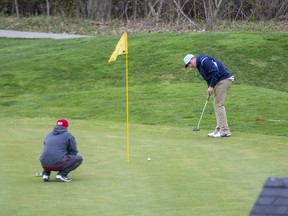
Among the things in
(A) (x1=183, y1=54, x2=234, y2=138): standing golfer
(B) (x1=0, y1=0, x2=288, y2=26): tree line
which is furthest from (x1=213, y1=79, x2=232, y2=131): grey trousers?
(B) (x1=0, y1=0, x2=288, y2=26): tree line

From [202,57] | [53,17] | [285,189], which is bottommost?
[53,17]

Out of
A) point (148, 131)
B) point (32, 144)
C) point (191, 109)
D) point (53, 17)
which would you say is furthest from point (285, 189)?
point (53, 17)

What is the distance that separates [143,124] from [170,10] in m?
17.9

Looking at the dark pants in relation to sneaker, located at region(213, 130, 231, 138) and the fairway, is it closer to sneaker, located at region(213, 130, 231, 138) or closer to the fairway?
the fairway

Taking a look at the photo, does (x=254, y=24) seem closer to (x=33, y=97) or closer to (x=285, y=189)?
(x=33, y=97)

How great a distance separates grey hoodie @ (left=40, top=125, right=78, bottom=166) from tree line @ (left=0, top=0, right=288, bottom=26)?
23.5 m

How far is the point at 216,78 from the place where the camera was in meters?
17.3

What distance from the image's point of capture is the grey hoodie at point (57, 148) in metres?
12.4

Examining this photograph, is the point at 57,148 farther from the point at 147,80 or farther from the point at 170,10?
the point at 170,10

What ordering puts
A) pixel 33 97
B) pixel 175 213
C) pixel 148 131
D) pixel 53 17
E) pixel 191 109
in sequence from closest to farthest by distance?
pixel 175 213
pixel 148 131
pixel 191 109
pixel 33 97
pixel 53 17

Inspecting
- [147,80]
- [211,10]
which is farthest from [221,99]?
[211,10]

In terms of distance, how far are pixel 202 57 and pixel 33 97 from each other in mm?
9521

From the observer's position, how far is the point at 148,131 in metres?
18.9

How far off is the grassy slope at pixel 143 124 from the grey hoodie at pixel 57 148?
368 mm
